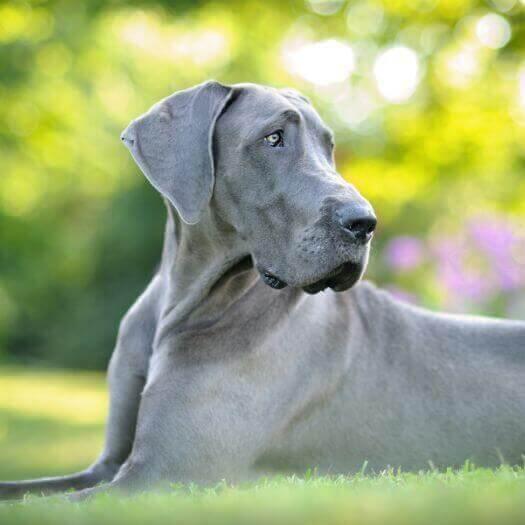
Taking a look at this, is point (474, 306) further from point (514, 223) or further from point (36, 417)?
point (36, 417)

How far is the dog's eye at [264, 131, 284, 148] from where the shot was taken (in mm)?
3990

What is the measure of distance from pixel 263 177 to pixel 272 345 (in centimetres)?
78

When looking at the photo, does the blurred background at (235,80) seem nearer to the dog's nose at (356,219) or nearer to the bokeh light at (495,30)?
the bokeh light at (495,30)

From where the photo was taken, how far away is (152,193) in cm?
2439

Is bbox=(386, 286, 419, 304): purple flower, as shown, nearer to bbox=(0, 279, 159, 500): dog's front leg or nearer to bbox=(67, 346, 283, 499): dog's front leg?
bbox=(0, 279, 159, 500): dog's front leg

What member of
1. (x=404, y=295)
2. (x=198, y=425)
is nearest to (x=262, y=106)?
(x=198, y=425)

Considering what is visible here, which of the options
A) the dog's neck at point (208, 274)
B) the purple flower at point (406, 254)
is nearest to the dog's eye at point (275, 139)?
the dog's neck at point (208, 274)

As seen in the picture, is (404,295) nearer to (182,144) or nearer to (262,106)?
(262,106)

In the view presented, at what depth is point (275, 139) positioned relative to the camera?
4004 mm

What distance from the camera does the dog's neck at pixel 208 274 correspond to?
4117mm

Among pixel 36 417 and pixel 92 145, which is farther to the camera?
pixel 92 145

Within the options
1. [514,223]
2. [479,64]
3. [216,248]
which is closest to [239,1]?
[514,223]

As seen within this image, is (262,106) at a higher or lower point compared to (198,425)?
higher

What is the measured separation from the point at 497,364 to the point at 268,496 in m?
2.02
